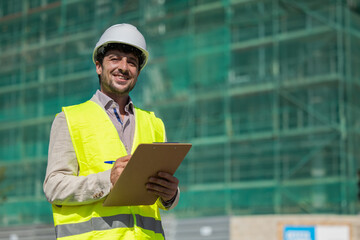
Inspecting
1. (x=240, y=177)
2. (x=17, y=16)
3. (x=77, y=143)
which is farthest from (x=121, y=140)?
(x=17, y=16)

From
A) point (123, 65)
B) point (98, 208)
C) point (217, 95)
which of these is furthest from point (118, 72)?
point (217, 95)

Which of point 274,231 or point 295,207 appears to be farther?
point 295,207

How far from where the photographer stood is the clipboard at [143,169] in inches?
55.0

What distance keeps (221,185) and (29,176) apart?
3.48 m

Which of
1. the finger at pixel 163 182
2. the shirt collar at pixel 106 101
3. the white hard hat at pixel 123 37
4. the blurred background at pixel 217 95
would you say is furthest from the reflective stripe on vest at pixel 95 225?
the blurred background at pixel 217 95

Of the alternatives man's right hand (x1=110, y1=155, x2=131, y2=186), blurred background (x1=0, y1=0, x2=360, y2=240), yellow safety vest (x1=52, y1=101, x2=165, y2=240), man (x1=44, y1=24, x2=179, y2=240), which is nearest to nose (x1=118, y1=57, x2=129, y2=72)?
man (x1=44, y1=24, x2=179, y2=240)

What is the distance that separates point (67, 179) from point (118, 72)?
0.29 meters

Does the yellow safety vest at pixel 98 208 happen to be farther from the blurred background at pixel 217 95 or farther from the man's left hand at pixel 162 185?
the blurred background at pixel 217 95

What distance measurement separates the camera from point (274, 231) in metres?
7.09

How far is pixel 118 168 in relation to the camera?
1436 mm

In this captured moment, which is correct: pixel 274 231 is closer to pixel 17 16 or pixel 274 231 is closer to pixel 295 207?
pixel 295 207

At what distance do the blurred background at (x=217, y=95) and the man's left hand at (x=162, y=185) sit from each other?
255 inches

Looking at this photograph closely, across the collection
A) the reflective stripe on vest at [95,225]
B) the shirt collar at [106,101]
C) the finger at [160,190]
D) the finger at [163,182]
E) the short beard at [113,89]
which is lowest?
the reflective stripe on vest at [95,225]

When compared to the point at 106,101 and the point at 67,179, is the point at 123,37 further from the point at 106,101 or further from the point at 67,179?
the point at 67,179
